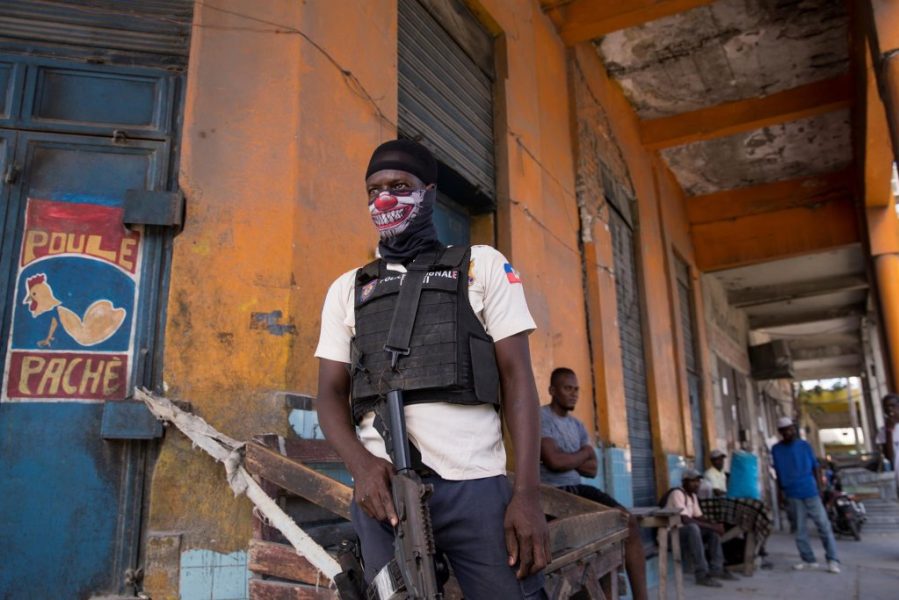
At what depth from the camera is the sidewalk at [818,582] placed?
6035 mm

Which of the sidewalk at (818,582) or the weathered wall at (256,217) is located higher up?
the weathered wall at (256,217)

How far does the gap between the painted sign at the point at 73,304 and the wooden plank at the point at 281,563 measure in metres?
1.04

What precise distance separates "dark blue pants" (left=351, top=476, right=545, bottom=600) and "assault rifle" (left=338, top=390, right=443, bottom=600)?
0.08 m

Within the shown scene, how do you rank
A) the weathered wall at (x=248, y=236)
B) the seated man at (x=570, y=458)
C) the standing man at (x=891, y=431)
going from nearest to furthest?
1. the weathered wall at (x=248, y=236)
2. the seated man at (x=570, y=458)
3. the standing man at (x=891, y=431)

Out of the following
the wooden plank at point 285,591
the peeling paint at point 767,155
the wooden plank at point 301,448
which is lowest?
the wooden plank at point 285,591

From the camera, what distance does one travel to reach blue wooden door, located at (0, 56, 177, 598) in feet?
9.14

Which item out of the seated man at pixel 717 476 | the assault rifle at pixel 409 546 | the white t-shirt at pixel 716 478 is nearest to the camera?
the assault rifle at pixel 409 546

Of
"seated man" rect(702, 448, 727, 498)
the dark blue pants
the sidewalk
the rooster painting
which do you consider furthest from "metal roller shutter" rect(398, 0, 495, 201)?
"seated man" rect(702, 448, 727, 498)

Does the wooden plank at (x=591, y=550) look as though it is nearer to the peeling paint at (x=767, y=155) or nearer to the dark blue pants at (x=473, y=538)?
the dark blue pants at (x=473, y=538)

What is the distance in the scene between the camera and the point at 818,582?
6.71 m

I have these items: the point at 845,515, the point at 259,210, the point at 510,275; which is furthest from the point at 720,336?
the point at 510,275

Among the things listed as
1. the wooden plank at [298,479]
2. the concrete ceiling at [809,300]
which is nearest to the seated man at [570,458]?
the wooden plank at [298,479]

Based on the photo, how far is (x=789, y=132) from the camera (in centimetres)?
1062

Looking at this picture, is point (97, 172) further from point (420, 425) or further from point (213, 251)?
point (420, 425)
